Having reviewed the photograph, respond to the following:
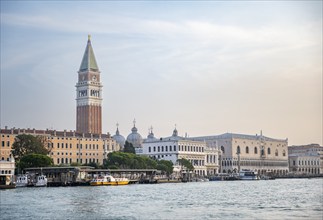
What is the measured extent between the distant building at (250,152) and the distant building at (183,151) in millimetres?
4468

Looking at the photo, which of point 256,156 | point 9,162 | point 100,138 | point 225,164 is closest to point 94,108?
point 100,138

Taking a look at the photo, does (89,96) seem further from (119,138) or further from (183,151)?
(183,151)

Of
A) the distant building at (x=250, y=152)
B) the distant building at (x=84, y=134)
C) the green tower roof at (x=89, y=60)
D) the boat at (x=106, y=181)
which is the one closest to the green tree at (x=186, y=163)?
the distant building at (x=84, y=134)

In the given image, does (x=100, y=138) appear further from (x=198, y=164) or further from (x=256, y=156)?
(x=256, y=156)

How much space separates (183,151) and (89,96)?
2016 cm

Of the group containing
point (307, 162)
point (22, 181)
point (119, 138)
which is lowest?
point (22, 181)

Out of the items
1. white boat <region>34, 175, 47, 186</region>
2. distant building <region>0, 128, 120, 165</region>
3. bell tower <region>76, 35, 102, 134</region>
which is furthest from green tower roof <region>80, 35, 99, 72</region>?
white boat <region>34, 175, 47, 186</region>

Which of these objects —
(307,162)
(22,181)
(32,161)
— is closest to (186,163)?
(32,161)

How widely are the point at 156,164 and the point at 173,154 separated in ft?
44.6

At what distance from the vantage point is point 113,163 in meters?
75.4

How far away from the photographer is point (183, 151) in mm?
96000

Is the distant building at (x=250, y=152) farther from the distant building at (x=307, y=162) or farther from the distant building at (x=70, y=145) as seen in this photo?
the distant building at (x=70, y=145)

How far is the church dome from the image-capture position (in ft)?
359

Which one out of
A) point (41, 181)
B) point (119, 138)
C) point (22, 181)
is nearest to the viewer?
point (22, 181)
